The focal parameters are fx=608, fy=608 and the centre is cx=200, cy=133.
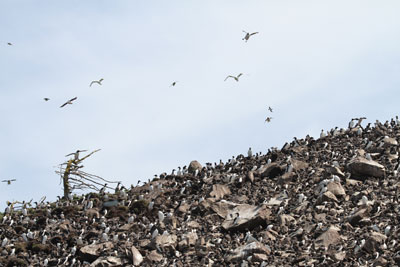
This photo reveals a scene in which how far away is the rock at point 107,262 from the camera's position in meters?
32.8

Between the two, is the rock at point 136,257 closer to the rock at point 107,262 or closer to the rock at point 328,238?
the rock at point 107,262

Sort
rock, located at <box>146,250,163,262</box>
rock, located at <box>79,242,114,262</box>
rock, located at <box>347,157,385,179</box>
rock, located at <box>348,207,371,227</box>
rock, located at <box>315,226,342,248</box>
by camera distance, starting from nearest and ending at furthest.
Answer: rock, located at <box>315,226,342,248</box> → rock, located at <box>146,250,163,262</box> → rock, located at <box>348,207,371,227</box> → rock, located at <box>79,242,114,262</box> → rock, located at <box>347,157,385,179</box>

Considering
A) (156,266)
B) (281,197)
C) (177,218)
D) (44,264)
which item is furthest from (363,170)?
(44,264)

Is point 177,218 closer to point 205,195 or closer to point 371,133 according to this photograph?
point 205,195

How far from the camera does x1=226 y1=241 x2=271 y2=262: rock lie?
30.7 meters

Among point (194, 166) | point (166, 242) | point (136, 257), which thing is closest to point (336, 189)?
point (166, 242)

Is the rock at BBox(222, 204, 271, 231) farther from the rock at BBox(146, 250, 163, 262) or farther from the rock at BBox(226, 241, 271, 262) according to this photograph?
the rock at BBox(146, 250, 163, 262)

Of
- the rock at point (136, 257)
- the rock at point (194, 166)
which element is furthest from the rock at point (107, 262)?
the rock at point (194, 166)

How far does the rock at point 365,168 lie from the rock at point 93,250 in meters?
17.0

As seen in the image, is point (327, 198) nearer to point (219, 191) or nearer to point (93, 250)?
point (219, 191)

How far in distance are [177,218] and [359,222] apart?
37.5 feet

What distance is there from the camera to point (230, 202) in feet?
128

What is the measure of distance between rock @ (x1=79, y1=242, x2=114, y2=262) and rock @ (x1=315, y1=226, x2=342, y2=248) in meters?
11.7

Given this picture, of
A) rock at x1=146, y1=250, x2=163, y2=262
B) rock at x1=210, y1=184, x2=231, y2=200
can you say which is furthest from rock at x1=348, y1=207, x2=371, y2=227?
rock at x1=146, y1=250, x2=163, y2=262
